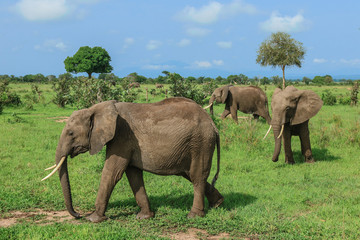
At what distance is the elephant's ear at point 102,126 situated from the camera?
5.46 m

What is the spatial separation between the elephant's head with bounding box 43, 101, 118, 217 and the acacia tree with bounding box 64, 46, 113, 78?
164 ft

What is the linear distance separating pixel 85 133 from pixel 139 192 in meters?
1.40

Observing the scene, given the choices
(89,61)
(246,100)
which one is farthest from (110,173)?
(89,61)

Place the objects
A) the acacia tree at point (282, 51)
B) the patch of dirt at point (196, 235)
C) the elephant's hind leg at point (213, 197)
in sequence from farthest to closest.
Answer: the acacia tree at point (282, 51) → the elephant's hind leg at point (213, 197) → the patch of dirt at point (196, 235)

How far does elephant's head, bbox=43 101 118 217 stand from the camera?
5.50 metres

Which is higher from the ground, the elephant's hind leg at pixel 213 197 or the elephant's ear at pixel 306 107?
the elephant's ear at pixel 306 107

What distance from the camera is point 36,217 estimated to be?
616cm

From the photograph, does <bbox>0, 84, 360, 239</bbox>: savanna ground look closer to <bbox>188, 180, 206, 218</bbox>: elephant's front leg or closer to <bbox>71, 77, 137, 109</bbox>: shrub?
<bbox>188, 180, 206, 218</bbox>: elephant's front leg

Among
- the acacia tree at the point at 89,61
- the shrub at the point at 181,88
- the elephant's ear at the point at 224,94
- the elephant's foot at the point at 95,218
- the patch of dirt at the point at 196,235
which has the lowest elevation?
the patch of dirt at the point at 196,235

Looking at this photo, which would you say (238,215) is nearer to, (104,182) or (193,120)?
(193,120)

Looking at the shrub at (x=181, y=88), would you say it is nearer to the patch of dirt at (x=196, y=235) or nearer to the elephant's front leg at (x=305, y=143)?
the elephant's front leg at (x=305, y=143)

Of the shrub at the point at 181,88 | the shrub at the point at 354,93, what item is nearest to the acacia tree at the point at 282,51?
the shrub at the point at 354,93

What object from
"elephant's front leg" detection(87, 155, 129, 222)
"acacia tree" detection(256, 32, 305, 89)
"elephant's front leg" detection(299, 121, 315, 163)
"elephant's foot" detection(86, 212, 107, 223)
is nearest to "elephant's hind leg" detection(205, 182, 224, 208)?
"elephant's front leg" detection(87, 155, 129, 222)

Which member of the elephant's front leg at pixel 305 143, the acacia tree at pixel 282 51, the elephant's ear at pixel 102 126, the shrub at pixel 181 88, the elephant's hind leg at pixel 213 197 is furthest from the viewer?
the acacia tree at pixel 282 51
